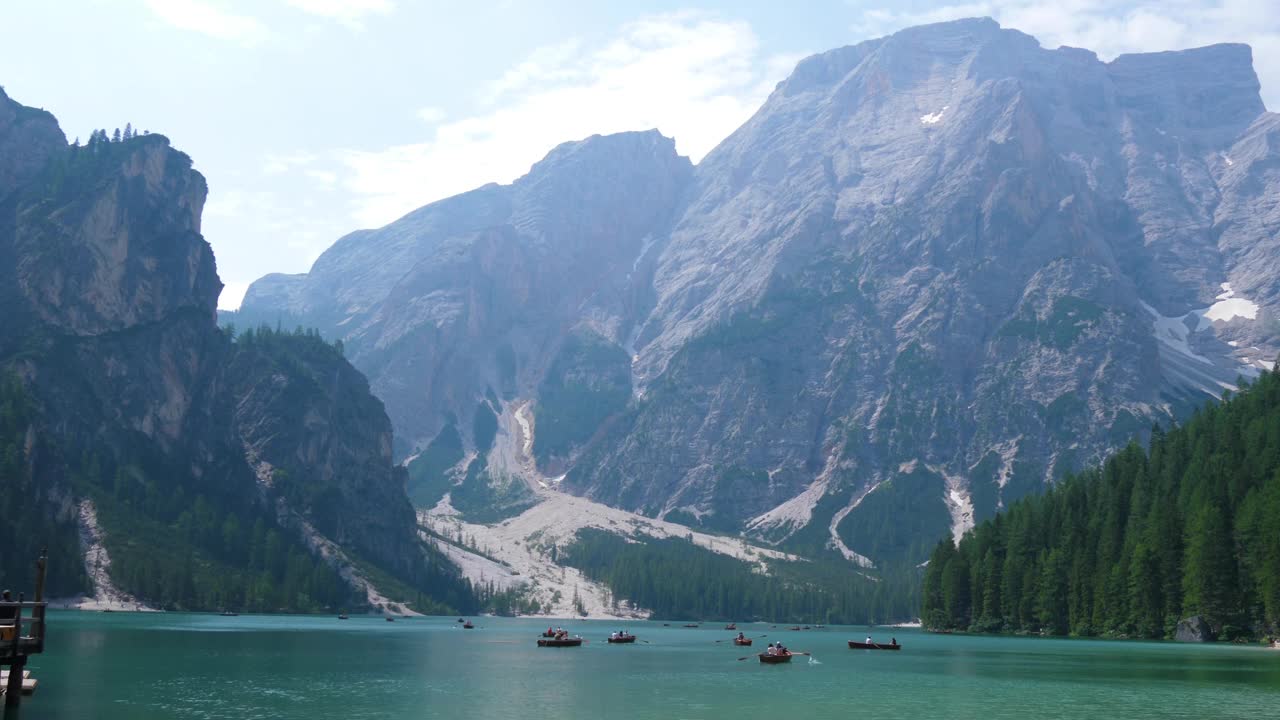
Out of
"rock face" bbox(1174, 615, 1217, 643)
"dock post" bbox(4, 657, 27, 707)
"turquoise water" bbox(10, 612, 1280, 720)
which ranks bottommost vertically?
"turquoise water" bbox(10, 612, 1280, 720)

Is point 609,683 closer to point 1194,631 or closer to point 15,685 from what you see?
point 15,685

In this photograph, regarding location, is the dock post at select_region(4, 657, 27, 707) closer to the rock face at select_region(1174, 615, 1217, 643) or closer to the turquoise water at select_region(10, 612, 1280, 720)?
the turquoise water at select_region(10, 612, 1280, 720)

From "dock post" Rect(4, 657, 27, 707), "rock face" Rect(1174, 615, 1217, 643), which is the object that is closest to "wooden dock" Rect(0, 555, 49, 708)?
"dock post" Rect(4, 657, 27, 707)

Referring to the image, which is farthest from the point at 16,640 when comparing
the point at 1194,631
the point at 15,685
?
the point at 1194,631

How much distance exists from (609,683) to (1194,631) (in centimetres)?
10936

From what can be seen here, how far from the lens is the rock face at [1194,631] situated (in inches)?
7219

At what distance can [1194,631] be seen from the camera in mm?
185625

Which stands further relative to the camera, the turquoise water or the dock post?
the turquoise water

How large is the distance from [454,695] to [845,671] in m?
61.0

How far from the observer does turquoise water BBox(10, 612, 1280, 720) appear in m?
93.2

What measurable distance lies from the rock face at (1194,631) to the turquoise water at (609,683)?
18.9 feet

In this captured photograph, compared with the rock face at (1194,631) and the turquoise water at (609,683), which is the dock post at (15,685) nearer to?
the turquoise water at (609,683)

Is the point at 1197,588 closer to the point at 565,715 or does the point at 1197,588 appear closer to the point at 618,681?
→ the point at 618,681

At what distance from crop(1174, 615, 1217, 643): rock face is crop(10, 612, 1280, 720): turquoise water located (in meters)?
5.77
